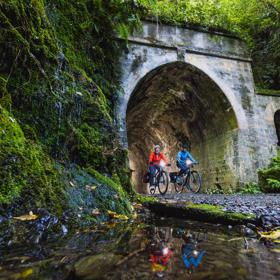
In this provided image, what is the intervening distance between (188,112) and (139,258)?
10.8 meters

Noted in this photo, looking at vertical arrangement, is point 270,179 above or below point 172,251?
above

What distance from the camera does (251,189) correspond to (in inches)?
342

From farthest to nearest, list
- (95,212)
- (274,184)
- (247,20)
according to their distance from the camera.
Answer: (247,20) → (274,184) → (95,212)

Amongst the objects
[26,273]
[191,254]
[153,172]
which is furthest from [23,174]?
[153,172]

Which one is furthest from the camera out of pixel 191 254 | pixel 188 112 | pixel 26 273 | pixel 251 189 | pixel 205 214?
pixel 188 112

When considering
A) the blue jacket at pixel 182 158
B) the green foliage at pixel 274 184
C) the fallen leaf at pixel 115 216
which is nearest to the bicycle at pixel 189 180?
the blue jacket at pixel 182 158

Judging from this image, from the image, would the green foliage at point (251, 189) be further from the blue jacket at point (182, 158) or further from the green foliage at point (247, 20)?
the green foliage at point (247, 20)

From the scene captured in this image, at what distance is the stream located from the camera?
0.98m

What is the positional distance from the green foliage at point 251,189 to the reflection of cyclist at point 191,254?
772 cm

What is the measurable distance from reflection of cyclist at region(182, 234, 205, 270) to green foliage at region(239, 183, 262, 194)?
25.3ft

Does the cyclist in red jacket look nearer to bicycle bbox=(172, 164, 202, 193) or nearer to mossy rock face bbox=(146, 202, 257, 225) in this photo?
bicycle bbox=(172, 164, 202, 193)

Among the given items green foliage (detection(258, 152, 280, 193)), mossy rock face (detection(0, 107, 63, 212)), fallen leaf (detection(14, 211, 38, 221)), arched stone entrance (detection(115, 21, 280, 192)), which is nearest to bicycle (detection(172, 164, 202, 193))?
arched stone entrance (detection(115, 21, 280, 192))

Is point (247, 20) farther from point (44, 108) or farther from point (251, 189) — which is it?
point (44, 108)

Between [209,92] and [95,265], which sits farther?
[209,92]
